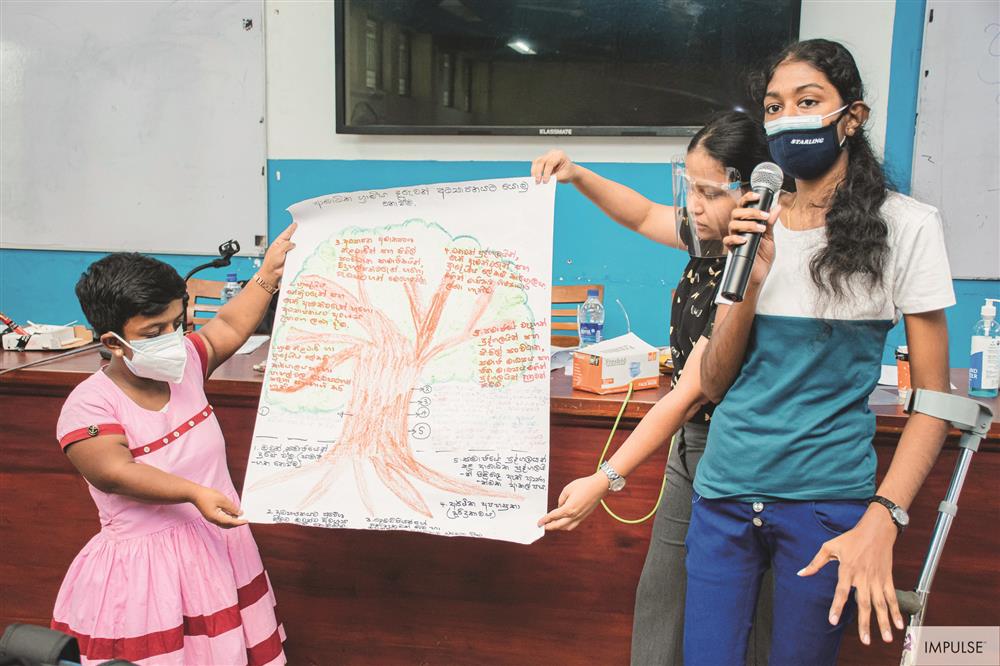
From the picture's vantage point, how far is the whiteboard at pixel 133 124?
3.93 meters

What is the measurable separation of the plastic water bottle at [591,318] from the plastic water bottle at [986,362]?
44.6 inches

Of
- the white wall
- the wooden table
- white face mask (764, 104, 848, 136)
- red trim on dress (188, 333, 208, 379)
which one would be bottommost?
the wooden table

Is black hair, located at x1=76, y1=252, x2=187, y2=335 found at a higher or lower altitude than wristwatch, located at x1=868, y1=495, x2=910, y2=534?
higher

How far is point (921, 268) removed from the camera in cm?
109

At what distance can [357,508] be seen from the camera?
4.79 ft

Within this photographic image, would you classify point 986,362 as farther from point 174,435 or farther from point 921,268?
point 174,435

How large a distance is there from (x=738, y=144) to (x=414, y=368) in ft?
2.28

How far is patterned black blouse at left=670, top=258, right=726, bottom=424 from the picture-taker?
1416mm

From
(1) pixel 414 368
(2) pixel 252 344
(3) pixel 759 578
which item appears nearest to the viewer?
(3) pixel 759 578

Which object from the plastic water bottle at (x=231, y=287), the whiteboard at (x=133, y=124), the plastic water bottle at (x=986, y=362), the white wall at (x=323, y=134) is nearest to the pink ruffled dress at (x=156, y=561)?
the plastic water bottle at (x=231, y=287)

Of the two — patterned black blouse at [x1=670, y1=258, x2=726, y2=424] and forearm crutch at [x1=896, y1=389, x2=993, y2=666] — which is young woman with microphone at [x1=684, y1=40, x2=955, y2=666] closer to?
forearm crutch at [x1=896, y1=389, x2=993, y2=666]

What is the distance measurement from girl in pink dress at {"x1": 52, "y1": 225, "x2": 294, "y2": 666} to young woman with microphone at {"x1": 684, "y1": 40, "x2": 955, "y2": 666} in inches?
34.1

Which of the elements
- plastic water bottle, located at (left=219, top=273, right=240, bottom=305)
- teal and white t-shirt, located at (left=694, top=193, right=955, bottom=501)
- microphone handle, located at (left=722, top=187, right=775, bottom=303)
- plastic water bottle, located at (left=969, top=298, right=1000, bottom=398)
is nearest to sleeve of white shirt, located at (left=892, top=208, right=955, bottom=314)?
teal and white t-shirt, located at (left=694, top=193, right=955, bottom=501)

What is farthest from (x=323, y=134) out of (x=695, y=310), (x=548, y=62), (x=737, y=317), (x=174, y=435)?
(x=737, y=317)
